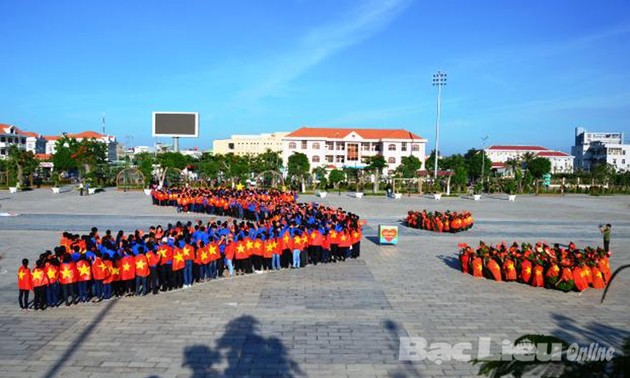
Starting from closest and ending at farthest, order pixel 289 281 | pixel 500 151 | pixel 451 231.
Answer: pixel 289 281 < pixel 451 231 < pixel 500 151

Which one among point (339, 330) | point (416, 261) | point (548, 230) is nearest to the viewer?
point (339, 330)

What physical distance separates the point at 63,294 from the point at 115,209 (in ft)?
69.8

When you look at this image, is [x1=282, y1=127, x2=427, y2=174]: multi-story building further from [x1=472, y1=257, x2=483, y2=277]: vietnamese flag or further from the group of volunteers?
[x1=472, y1=257, x2=483, y2=277]: vietnamese flag

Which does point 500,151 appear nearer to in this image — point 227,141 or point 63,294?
point 227,141

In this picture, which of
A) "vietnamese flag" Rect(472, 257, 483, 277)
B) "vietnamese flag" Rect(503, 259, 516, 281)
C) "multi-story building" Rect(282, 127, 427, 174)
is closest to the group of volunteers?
"vietnamese flag" Rect(472, 257, 483, 277)

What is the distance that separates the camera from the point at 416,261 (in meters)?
16.3

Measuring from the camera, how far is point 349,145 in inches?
3351

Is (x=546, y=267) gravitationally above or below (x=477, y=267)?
above

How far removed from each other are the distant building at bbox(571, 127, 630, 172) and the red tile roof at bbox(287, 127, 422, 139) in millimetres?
32328

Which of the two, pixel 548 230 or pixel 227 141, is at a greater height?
pixel 227 141

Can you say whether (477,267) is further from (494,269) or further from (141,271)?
(141,271)

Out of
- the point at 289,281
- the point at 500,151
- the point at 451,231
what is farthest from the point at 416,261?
the point at 500,151

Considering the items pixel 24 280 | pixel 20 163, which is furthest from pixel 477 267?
pixel 20 163

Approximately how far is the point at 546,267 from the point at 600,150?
4170 inches
